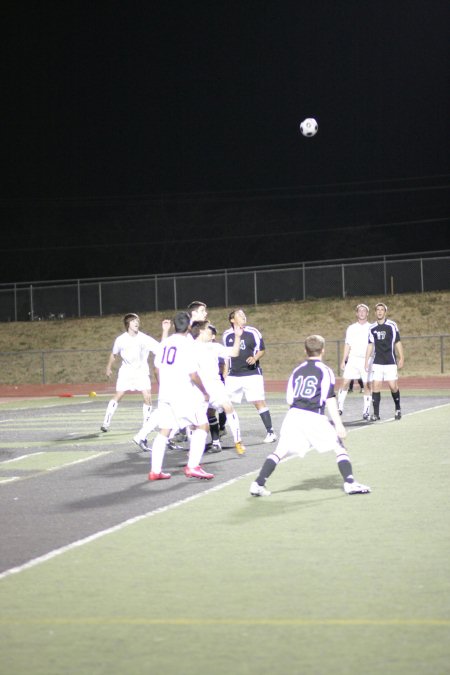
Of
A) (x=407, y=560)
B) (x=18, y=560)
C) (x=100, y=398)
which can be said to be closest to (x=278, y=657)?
(x=407, y=560)

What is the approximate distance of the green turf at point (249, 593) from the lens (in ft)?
18.1

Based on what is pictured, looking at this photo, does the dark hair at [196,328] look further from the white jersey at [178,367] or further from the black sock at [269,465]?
the black sock at [269,465]

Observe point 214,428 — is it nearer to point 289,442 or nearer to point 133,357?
point 133,357

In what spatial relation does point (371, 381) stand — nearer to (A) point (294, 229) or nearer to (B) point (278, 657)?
(B) point (278, 657)

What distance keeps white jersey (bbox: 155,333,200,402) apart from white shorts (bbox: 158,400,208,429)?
0.07 meters

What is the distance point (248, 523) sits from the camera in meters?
9.43

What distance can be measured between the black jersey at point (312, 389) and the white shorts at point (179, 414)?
1755 millimetres

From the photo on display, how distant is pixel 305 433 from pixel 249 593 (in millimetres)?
3860

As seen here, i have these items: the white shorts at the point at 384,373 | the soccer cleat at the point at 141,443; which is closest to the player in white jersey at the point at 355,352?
the white shorts at the point at 384,373

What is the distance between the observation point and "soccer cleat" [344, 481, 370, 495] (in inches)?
424

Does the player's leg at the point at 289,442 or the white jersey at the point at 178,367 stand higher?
the white jersey at the point at 178,367

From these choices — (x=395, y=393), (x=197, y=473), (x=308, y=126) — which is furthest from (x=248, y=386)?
(x=308, y=126)

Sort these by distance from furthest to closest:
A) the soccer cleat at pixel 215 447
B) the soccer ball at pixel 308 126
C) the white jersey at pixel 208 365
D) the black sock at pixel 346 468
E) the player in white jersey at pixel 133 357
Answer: the soccer ball at pixel 308 126 < the player in white jersey at pixel 133 357 < the soccer cleat at pixel 215 447 < the white jersey at pixel 208 365 < the black sock at pixel 346 468

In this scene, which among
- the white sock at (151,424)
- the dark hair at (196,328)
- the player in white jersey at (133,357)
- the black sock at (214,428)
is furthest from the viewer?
the player in white jersey at (133,357)
